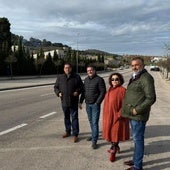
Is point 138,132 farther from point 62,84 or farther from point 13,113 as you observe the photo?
point 13,113

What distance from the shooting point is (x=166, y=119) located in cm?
1313

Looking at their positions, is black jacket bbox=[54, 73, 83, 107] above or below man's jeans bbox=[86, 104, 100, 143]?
above

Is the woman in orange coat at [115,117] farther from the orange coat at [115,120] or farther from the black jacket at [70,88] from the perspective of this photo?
the black jacket at [70,88]

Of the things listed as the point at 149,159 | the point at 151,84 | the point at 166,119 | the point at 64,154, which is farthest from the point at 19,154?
the point at 166,119

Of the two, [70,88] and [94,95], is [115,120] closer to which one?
[94,95]

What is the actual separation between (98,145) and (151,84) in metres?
2.79

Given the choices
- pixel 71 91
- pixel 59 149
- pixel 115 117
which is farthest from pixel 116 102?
pixel 71 91

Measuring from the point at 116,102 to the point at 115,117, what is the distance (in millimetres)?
273

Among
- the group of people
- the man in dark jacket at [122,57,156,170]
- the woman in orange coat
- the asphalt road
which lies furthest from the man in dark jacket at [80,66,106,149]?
the man in dark jacket at [122,57,156,170]

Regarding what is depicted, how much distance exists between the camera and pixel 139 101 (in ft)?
20.7

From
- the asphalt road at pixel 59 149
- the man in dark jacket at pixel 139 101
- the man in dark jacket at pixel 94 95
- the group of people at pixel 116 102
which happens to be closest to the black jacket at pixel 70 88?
the group of people at pixel 116 102

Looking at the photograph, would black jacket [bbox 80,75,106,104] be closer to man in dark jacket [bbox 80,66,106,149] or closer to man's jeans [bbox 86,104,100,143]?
man in dark jacket [bbox 80,66,106,149]

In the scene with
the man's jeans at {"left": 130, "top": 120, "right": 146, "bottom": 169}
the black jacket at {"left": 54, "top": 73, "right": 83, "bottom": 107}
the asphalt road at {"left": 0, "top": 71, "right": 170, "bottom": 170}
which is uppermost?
the black jacket at {"left": 54, "top": 73, "right": 83, "bottom": 107}

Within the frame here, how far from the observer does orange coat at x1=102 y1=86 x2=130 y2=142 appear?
7.44 meters
